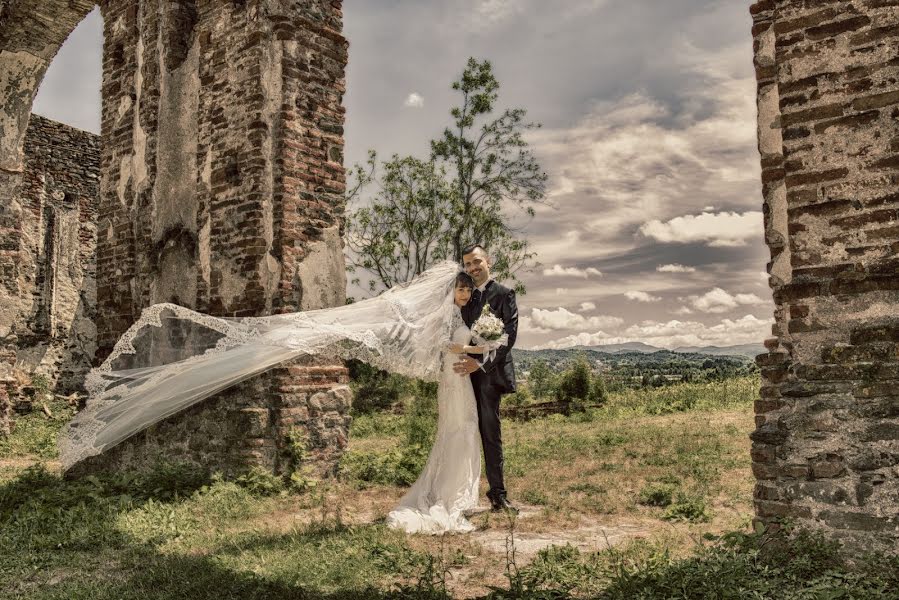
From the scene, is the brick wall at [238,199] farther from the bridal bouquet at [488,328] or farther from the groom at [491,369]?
the bridal bouquet at [488,328]

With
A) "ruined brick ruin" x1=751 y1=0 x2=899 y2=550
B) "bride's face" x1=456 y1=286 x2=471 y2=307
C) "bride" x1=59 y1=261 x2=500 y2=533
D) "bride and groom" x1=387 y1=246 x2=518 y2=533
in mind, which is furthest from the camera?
"bride's face" x1=456 y1=286 x2=471 y2=307

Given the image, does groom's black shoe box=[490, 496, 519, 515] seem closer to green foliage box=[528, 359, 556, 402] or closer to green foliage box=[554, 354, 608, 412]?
green foliage box=[554, 354, 608, 412]

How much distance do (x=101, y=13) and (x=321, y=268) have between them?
5.21 metres

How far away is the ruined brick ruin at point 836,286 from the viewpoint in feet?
11.9

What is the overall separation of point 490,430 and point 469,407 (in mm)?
282

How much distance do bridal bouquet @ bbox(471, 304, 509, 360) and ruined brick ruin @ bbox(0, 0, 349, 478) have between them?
2131mm

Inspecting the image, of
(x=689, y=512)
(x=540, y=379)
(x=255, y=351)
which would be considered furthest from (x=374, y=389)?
(x=689, y=512)

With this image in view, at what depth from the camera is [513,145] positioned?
22.4m

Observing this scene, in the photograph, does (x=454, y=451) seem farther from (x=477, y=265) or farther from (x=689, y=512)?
(x=689, y=512)

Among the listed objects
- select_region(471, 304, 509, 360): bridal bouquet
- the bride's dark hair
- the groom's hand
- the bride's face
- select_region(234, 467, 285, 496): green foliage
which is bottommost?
select_region(234, 467, 285, 496): green foliage

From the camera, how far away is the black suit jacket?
612cm

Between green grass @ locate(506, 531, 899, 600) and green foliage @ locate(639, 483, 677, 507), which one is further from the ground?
green grass @ locate(506, 531, 899, 600)

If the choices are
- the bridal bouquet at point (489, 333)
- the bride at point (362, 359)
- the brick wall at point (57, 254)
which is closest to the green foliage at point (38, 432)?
the brick wall at point (57, 254)

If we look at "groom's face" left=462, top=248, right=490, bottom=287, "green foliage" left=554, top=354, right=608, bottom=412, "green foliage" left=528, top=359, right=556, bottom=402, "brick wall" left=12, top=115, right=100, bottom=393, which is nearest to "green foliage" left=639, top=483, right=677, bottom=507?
"groom's face" left=462, top=248, right=490, bottom=287
